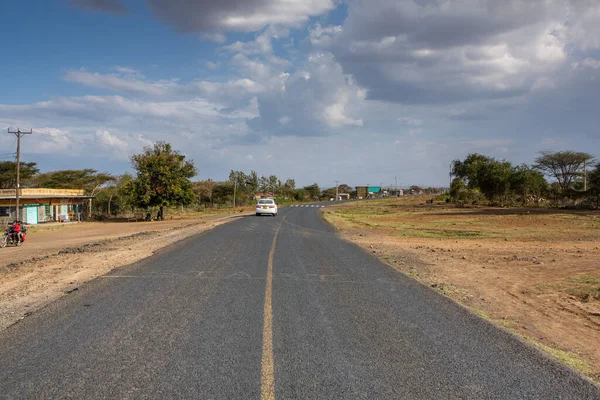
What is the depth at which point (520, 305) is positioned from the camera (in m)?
8.69

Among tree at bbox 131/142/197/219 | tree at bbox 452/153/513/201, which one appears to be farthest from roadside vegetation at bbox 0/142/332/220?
tree at bbox 452/153/513/201

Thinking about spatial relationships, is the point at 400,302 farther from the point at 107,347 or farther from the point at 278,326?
the point at 107,347

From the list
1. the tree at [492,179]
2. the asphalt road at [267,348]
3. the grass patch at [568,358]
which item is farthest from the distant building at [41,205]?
the tree at [492,179]

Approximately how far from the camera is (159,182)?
46156mm

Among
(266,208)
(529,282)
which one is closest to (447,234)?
(529,282)

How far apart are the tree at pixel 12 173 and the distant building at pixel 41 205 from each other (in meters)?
15.3

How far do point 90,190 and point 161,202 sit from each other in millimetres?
18847

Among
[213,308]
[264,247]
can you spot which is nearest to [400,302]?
[213,308]

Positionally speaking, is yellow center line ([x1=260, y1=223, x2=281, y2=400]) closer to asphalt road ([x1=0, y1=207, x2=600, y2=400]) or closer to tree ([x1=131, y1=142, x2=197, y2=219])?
asphalt road ([x1=0, y1=207, x2=600, y2=400])

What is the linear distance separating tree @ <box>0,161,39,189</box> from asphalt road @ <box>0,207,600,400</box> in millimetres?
59334

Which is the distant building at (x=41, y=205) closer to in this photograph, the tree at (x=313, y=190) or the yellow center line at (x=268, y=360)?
the yellow center line at (x=268, y=360)

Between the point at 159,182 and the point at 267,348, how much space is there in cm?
4299

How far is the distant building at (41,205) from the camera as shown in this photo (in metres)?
41.2

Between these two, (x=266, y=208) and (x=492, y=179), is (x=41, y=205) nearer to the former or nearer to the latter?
(x=266, y=208)
